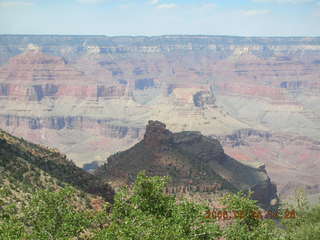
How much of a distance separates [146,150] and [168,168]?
409 inches

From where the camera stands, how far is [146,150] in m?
118

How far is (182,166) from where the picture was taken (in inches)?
4323

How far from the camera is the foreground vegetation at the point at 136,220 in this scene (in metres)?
31.9

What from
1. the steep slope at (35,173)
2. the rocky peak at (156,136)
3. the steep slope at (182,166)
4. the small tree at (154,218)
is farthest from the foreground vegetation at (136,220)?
Result: the rocky peak at (156,136)

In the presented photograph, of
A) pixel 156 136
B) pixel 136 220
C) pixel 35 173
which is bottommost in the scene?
pixel 156 136

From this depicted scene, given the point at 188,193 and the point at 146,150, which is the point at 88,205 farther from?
the point at 146,150

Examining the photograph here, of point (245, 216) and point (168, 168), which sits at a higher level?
point (245, 216)

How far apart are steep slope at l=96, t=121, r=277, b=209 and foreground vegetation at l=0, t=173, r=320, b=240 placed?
58368mm

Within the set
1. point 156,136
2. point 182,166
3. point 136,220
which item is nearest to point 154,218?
point 136,220

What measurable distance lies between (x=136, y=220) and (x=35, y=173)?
83.3 feet

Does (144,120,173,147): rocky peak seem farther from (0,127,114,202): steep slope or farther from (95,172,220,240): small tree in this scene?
(95,172,220,240): small tree

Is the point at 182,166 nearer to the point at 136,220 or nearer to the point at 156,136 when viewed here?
the point at 156,136

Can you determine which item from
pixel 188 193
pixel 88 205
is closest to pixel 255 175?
pixel 188 193

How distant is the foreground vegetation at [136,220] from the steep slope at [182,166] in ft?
191
